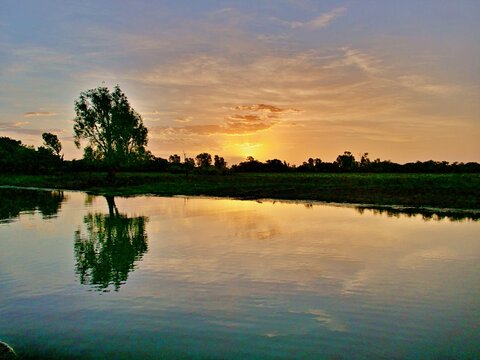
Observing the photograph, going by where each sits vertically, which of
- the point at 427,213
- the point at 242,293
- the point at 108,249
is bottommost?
the point at 242,293

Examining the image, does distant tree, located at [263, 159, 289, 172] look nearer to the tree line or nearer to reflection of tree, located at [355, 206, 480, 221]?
the tree line

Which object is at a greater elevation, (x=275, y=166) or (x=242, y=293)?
(x=275, y=166)

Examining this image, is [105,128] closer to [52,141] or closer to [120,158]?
[120,158]

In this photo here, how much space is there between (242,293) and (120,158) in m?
69.8

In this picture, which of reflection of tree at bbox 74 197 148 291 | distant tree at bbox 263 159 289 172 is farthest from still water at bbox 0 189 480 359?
distant tree at bbox 263 159 289 172

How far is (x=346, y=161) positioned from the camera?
150 m

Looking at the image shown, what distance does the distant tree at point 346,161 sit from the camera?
14560 cm

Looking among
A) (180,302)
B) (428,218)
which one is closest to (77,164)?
(428,218)

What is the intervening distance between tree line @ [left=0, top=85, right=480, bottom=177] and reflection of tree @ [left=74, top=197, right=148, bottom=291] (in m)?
50.3

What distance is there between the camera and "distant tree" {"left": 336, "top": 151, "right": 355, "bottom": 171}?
146m

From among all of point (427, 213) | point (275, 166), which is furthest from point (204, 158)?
point (427, 213)

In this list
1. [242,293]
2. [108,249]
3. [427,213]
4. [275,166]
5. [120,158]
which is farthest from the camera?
[275,166]

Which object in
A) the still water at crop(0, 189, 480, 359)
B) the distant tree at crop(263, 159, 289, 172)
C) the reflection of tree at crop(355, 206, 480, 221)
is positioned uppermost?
the distant tree at crop(263, 159, 289, 172)

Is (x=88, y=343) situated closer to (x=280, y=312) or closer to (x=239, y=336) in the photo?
(x=239, y=336)
